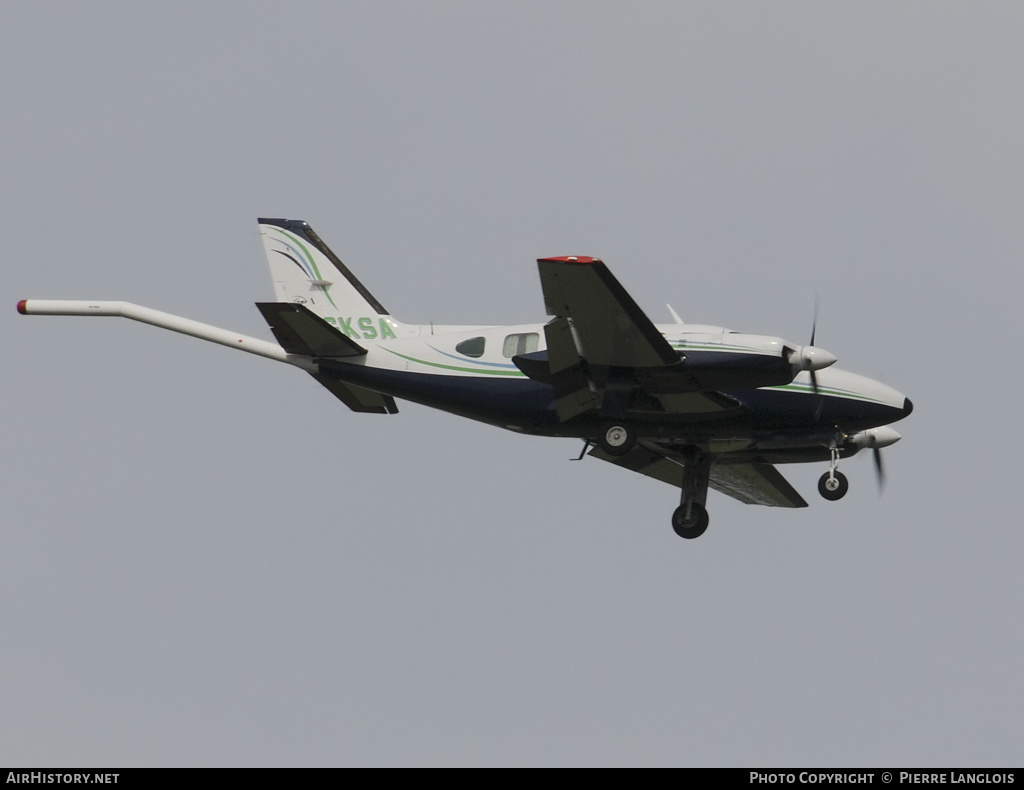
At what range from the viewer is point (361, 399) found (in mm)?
33531

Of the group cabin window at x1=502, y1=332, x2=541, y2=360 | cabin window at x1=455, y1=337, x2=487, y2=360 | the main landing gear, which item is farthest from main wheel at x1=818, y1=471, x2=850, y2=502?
cabin window at x1=455, y1=337, x2=487, y2=360

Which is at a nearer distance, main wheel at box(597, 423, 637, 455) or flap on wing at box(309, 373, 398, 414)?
main wheel at box(597, 423, 637, 455)

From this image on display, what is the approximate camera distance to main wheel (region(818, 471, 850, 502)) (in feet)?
103

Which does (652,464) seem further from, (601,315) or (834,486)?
(601,315)

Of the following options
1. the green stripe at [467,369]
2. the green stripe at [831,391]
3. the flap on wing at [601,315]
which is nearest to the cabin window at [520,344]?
the green stripe at [467,369]

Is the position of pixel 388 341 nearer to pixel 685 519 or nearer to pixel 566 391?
pixel 566 391

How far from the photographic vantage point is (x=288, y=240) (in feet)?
113

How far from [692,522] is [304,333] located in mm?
9100

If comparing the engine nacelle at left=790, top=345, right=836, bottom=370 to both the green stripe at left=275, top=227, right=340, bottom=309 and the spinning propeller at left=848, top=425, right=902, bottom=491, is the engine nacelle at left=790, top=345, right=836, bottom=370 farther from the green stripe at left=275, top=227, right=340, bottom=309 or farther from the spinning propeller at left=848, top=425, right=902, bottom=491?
the green stripe at left=275, top=227, right=340, bottom=309

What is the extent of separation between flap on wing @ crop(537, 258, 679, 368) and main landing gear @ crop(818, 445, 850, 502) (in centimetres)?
430

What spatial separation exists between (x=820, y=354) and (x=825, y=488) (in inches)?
133

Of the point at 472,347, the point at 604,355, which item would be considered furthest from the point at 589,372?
the point at 472,347

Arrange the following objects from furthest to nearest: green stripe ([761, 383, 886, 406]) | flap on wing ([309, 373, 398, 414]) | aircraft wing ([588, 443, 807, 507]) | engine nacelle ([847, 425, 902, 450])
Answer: aircraft wing ([588, 443, 807, 507]) < flap on wing ([309, 373, 398, 414]) < engine nacelle ([847, 425, 902, 450]) < green stripe ([761, 383, 886, 406])
